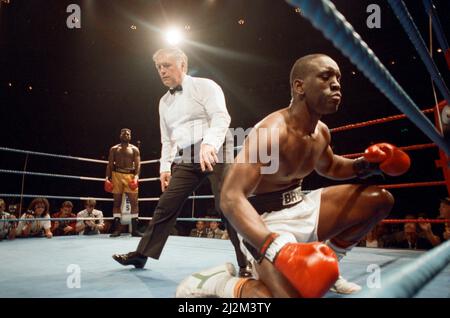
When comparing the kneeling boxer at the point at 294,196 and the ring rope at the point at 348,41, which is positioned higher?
the ring rope at the point at 348,41

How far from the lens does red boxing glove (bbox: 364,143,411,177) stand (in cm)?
127

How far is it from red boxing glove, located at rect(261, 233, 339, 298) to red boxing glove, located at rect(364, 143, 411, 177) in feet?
2.29

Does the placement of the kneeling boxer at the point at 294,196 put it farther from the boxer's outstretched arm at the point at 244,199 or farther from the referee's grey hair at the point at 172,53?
the referee's grey hair at the point at 172,53

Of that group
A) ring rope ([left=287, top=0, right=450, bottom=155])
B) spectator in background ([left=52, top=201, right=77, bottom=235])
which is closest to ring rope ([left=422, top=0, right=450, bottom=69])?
ring rope ([left=287, top=0, right=450, bottom=155])

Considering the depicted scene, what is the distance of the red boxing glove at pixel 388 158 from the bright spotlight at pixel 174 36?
23.1 feet

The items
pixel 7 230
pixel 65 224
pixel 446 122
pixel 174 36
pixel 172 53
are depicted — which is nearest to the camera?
pixel 446 122

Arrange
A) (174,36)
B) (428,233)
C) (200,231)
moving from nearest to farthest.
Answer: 1. (428,233)
2. (200,231)
3. (174,36)

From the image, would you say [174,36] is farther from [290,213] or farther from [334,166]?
[290,213]

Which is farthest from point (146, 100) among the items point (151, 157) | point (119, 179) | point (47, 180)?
point (119, 179)

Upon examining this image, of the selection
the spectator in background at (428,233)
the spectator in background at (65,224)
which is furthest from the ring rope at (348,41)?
the spectator in background at (65,224)

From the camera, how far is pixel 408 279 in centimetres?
48

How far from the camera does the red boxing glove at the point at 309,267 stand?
67cm

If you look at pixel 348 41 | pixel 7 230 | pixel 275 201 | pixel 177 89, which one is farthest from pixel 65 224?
pixel 348 41

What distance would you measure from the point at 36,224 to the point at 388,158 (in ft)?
14.0
